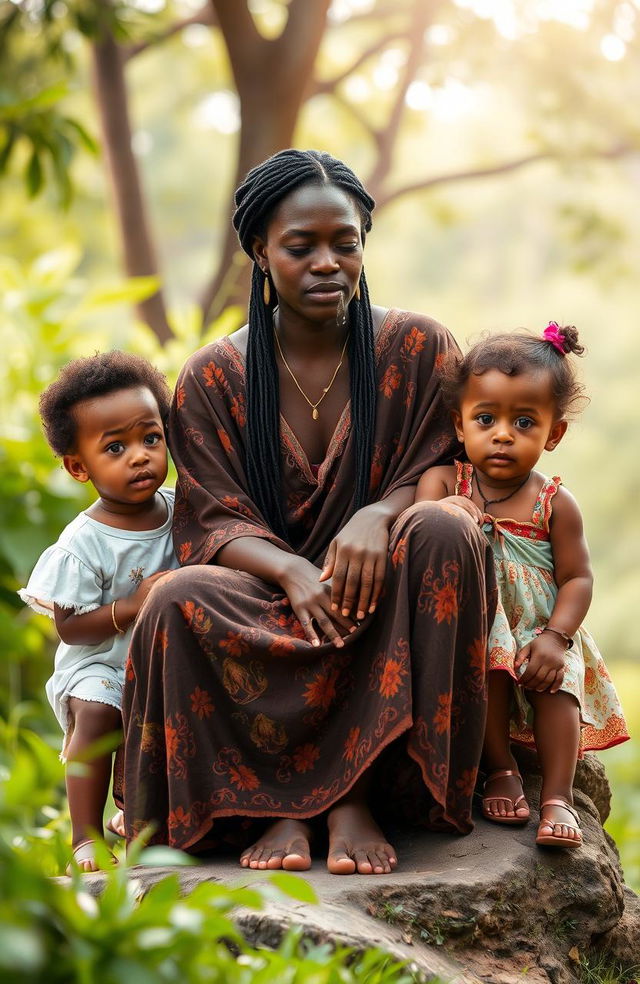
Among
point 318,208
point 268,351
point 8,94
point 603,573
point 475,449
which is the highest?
point 8,94

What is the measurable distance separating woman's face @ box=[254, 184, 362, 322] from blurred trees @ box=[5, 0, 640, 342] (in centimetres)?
232

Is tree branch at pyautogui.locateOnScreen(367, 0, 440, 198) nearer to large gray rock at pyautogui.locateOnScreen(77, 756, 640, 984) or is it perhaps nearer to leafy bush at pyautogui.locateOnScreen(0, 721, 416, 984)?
large gray rock at pyautogui.locateOnScreen(77, 756, 640, 984)

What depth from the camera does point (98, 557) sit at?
355 centimetres

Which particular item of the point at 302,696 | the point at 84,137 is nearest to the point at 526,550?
the point at 302,696

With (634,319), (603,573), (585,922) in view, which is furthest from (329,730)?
(634,319)

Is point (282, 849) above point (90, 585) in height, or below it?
below

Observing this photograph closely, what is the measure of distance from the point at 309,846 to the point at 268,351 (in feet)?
4.50

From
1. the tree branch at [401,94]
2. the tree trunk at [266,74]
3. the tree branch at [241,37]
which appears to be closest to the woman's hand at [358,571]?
the tree trunk at [266,74]

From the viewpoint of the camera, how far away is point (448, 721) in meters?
3.04

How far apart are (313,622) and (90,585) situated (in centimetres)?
68

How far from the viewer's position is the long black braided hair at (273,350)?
11.6 feet

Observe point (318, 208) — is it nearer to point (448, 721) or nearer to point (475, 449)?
point (475, 449)

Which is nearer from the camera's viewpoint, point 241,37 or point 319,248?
point 319,248

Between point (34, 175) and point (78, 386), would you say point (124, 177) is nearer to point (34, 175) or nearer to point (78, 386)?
point (34, 175)
